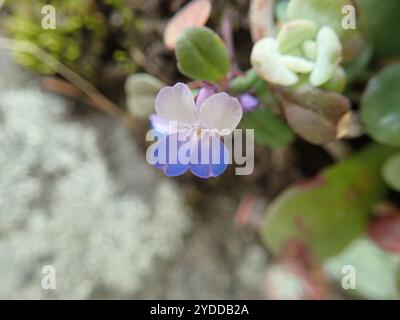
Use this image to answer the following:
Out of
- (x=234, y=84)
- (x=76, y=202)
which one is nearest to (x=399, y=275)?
(x=234, y=84)

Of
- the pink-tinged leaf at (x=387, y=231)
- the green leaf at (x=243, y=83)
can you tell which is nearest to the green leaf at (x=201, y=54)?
the green leaf at (x=243, y=83)

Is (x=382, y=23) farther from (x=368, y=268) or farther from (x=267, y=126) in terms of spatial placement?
(x=368, y=268)

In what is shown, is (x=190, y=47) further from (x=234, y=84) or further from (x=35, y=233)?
(x=35, y=233)

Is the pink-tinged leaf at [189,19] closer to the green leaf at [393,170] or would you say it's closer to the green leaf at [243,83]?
the green leaf at [243,83]

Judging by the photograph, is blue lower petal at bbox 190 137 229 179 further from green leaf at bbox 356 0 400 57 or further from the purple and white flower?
green leaf at bbox 356 0 400 57

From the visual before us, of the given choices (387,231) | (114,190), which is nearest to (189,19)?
(114,190)

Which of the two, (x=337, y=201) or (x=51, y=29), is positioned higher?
(x=51, y=29)
